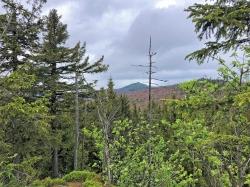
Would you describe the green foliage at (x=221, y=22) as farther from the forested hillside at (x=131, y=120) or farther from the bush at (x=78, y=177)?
the bush at (x=78, y=177)

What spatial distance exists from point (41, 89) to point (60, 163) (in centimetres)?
1347

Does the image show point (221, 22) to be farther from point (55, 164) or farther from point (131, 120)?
point (55, 164)

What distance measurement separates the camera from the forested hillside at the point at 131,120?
9102mm

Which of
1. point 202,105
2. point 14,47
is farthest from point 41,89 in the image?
point 202,105

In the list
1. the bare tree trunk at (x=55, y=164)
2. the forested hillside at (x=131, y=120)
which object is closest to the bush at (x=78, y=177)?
the forested hillside at (x=131, y=120)

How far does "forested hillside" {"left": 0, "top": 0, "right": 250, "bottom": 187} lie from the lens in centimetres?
910

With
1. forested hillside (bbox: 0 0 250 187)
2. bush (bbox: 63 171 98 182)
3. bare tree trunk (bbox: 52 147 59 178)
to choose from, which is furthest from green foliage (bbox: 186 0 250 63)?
bare tree trunk (bbox: 52 147 59 178)

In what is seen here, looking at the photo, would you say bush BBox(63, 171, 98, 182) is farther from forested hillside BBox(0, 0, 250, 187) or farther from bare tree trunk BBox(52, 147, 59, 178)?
bare tree trunk BBox(52, 147, 59, 178)

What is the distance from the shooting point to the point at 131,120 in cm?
1683

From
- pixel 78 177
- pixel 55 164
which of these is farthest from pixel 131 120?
pixel 55 164

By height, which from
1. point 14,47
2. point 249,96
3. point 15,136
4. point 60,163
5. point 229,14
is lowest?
point 60,163

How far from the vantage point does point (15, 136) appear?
69.0ft

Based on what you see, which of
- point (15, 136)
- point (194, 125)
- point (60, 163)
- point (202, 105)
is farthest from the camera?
point (60, 163)

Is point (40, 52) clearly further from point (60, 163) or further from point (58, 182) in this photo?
point (60, 163)
